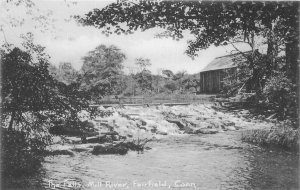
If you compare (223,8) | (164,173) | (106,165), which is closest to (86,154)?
(106,165)

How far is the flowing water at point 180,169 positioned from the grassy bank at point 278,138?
714mm

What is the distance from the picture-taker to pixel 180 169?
12.0 m

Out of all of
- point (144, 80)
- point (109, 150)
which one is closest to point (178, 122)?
point (109, 150)

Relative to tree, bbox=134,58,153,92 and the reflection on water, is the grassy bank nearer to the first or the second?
the reflection on water

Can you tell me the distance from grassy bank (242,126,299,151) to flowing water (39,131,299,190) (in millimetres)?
714

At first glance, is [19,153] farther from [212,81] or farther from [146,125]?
[212,81]

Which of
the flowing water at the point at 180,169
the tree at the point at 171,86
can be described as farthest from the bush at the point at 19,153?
the tree at the point at 171,86

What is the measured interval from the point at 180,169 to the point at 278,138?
19.9ft

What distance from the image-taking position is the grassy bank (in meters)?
14.8

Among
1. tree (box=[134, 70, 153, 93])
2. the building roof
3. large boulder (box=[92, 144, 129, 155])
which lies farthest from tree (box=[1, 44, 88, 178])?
tree (box=[134, 70, 153, 93])

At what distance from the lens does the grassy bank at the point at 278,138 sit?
48.5 ft

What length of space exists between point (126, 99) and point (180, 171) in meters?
22.6

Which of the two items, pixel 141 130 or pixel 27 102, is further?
pixel 141 130

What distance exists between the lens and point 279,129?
16406mm
